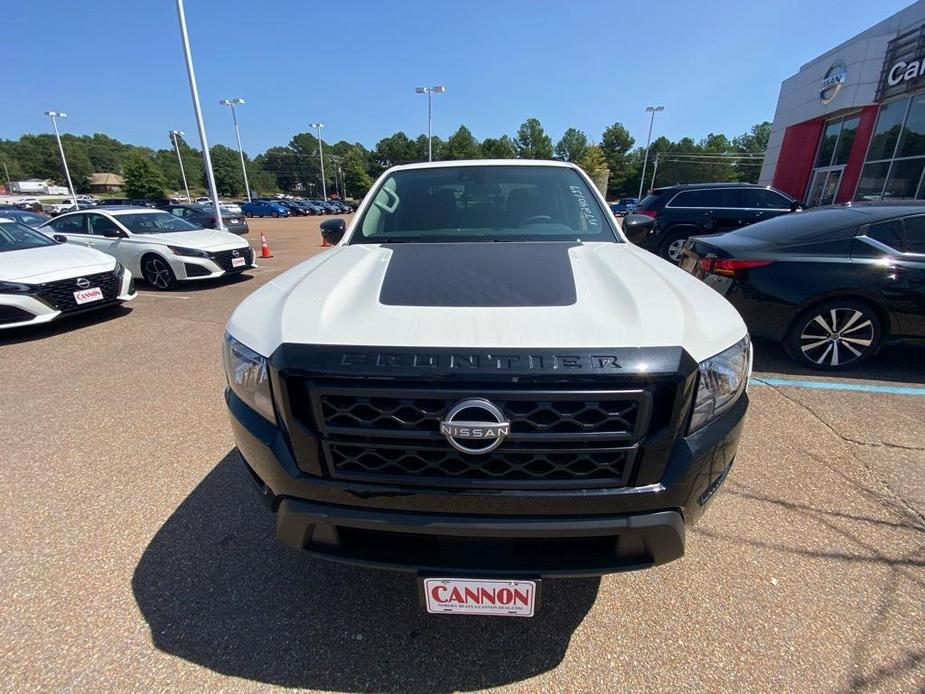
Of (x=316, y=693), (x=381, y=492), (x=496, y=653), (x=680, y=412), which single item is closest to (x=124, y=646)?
(x=316, y=693)

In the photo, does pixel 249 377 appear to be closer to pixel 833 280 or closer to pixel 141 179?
pixel 833 280

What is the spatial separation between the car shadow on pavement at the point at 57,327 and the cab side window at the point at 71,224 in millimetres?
3138

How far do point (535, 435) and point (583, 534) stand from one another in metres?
0.35

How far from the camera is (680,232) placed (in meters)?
9.28

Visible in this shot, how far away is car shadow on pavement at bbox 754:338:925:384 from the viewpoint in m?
4.02

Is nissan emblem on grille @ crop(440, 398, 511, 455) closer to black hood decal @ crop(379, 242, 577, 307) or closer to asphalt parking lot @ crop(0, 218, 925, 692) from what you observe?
black hood decal @ crop(379, 242, 577, 307)

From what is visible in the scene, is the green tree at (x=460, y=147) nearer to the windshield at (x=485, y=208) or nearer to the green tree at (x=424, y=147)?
the green tree at (x=424, y=147)

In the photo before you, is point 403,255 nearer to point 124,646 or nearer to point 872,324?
point 124,646

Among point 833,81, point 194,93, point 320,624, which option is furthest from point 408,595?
point 833,81

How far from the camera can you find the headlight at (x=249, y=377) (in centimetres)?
146

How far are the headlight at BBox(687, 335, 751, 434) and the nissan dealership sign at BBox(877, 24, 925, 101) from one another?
1887 centimetres

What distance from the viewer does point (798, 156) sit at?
19.2 metres

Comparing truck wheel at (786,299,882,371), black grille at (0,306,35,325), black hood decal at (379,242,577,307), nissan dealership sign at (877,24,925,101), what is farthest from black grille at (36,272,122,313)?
nissan dealership sign at (877,24,925,101)

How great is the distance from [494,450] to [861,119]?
21.8 metres
